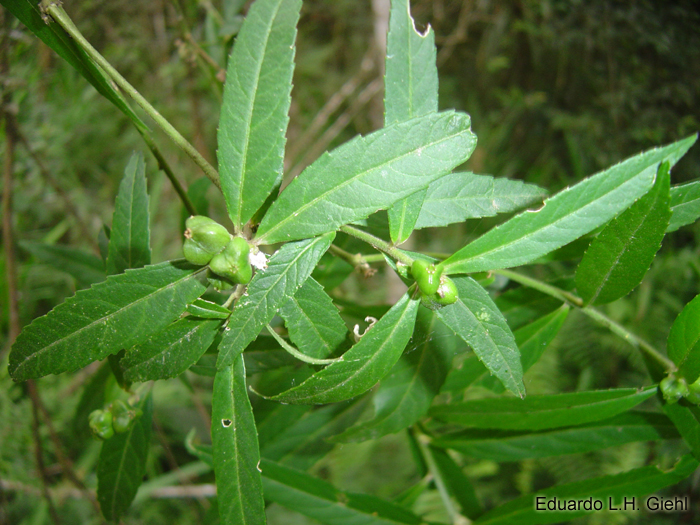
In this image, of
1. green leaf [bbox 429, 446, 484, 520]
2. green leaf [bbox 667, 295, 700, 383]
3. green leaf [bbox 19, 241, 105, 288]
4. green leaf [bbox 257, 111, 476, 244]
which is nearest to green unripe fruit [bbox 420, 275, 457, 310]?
green leaf [bbox 257, 111, 476, 244]

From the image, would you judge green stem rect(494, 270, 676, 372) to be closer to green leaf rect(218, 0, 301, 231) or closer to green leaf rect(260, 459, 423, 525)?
green leaf rect(218, 0, 301, 231)

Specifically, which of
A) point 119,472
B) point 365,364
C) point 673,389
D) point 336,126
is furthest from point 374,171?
point 336,126

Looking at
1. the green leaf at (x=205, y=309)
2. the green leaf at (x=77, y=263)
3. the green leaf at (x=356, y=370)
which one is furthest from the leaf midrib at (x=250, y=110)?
the green leaf at (x=77, y=263)

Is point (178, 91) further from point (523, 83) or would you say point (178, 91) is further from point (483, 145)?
point (523, 83)

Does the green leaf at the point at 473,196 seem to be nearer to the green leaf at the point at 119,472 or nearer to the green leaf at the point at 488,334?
the green leaf at the point at 488,334

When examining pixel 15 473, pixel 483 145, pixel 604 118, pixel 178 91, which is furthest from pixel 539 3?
pixel 15 473

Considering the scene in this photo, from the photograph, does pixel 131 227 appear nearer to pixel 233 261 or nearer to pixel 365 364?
pixel 233 261
